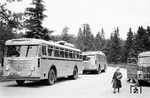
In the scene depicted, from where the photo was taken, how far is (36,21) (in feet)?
131

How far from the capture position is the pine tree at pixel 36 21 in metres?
38.9

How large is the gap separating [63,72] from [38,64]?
15.8 ft

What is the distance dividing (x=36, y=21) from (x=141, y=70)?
2557 centimetres

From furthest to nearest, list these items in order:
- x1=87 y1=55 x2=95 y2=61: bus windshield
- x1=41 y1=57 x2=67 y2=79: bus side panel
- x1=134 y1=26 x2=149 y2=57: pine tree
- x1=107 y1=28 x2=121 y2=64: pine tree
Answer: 1. x1=107 y1=28 x2=121 y2=64: pine tree
2. x1=134 y1=26 x2=149 y2=57: pine tree
3. x1=87 y1=55 x2=95 y2=61: bus windshield
4. x1=41 y1=57 x2=67 y2=79: bus side panel

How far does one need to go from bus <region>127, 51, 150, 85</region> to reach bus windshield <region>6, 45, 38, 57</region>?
677cm

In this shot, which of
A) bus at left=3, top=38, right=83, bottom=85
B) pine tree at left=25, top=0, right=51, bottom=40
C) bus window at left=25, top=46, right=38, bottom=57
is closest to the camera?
bus at left=3, top=38, right=83, bottom=85

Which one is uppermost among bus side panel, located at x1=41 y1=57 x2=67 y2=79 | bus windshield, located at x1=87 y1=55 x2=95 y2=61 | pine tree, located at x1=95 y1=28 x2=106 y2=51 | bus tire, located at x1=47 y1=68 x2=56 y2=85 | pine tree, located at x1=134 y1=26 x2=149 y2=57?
pine tree, located at x1=95 y1=28 x2=106 y2=51

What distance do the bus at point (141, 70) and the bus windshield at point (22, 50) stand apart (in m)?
6.77

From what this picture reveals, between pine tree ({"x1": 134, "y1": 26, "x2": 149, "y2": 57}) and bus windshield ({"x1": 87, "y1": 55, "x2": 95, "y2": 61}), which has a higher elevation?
pine tree ({"x1": 134, "y1": 26, "x2": 149, "y2": 57})

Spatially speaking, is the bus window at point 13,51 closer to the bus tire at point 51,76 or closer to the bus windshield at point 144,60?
the bus tire at point 51,76

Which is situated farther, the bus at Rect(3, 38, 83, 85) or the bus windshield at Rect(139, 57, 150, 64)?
the bus windshield at Rect(139, 57, 150, 64)

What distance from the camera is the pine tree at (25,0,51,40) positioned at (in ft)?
128

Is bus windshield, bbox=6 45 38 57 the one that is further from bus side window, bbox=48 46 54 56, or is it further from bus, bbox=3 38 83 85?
bus side window, bbox=48 46 54 56

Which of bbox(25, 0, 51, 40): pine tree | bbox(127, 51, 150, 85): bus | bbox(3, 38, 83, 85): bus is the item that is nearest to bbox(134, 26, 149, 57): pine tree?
bbox(25, 0, 51, 40): pine tree
